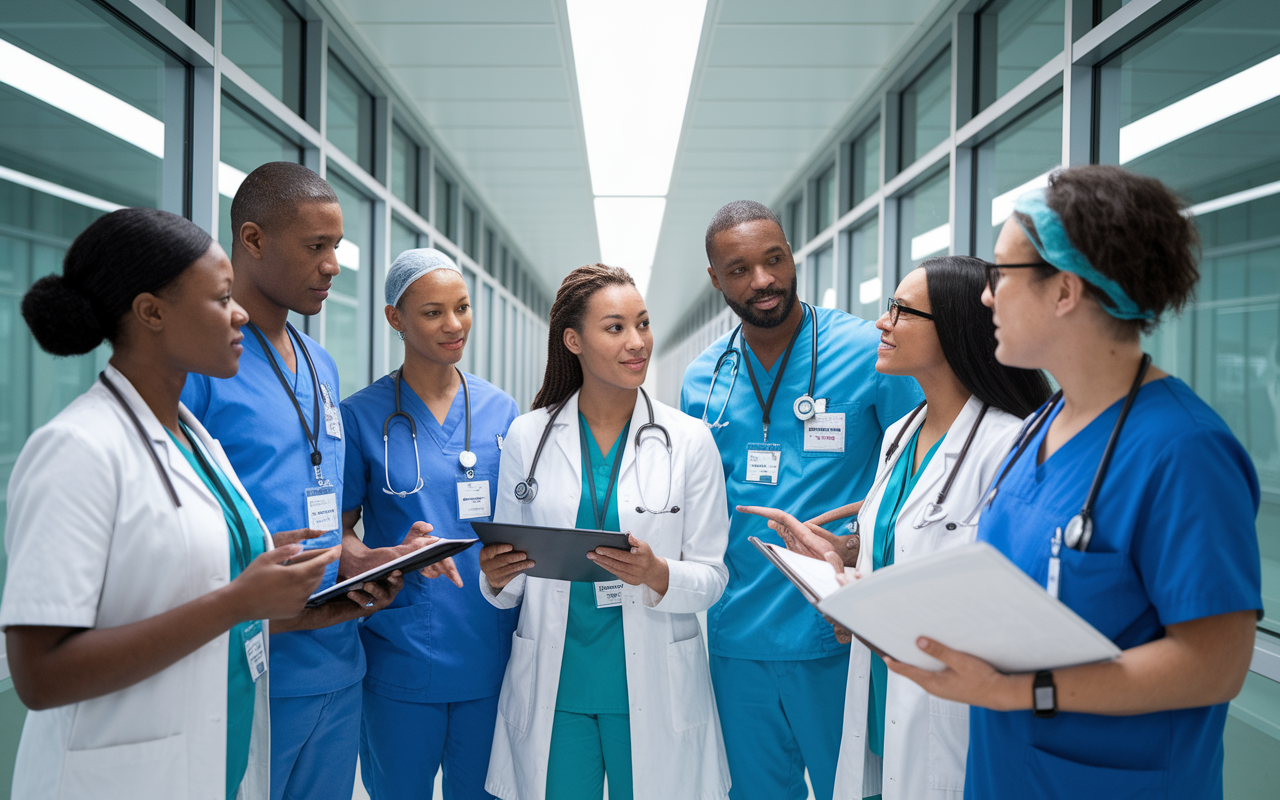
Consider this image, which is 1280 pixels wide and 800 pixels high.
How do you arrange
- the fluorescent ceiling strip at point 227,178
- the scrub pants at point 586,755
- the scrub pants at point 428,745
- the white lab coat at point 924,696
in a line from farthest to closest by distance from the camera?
the fluorescent ceiling strip at point 227,178, the scrub pants at point 428,745, the scrub pants at point 586,755, the white lab coat at point 924,696

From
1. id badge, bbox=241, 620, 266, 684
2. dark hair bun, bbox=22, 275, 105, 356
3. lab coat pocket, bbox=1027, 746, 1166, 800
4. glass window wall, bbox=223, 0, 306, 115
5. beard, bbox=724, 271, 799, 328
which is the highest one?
glass window wall, bbox=223, 0, 306, 115

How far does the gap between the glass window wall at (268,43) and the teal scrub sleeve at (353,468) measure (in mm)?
1453

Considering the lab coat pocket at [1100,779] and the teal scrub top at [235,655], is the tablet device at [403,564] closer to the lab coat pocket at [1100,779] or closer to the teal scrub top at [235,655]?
the teal scrub top at [235,655]

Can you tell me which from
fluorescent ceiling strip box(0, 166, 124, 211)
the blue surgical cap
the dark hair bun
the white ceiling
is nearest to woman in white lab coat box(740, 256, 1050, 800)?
the blue surgical cap

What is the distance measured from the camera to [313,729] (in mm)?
1595

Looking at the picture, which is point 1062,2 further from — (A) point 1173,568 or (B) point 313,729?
(B) point 313,729

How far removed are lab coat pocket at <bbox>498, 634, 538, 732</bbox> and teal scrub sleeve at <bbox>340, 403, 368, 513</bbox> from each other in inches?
20.6

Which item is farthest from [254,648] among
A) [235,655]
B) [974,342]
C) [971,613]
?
[974,342]

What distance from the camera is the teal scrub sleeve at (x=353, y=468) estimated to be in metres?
1.81

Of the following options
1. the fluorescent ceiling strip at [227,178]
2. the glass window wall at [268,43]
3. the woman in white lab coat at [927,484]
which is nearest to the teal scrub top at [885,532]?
the woman in white lab coat at [927,484]

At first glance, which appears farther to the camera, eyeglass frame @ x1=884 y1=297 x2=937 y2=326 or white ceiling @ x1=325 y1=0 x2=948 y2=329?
white ceiling @ x1=325 y1=0 x2=948 y2=329

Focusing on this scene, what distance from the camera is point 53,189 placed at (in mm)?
1735

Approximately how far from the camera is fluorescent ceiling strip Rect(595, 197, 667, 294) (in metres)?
6.52

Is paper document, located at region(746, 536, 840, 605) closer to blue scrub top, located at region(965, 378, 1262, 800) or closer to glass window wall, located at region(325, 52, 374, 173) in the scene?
blue scrub top, located at region(965, 378, 1262, 800)
